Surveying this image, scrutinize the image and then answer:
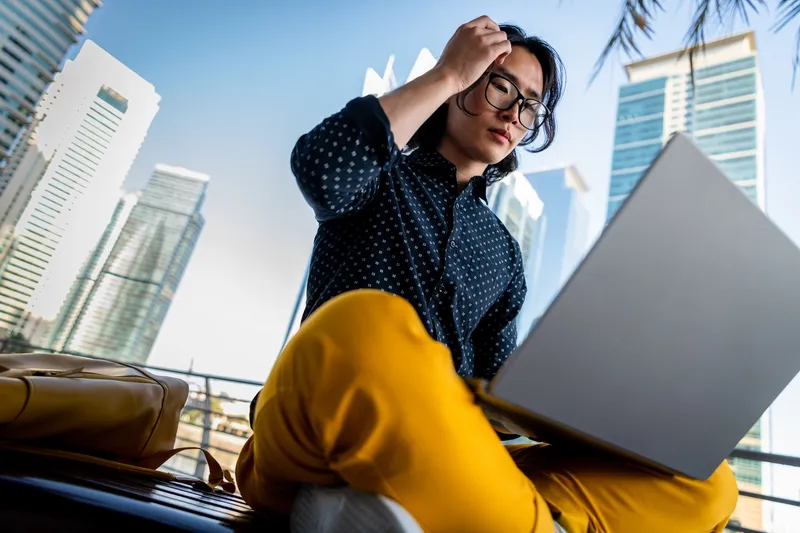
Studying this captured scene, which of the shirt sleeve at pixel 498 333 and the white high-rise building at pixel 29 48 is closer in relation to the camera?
the shirt sleeve at pixel 498 333

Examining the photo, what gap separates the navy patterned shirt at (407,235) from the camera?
0.55 metres

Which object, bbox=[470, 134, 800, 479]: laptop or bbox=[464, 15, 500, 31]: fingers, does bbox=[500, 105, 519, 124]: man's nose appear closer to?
bbox=[464, 15, 500, 31]: fingers

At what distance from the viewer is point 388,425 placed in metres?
0.32

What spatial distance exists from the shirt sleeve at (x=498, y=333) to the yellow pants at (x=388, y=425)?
1.62 feet

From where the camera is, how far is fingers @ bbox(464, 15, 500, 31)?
668 mm

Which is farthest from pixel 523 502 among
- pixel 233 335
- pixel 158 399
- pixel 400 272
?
pixel 233 335

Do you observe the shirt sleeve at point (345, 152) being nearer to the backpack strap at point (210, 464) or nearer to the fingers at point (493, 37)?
the fingers at point (493, 37)

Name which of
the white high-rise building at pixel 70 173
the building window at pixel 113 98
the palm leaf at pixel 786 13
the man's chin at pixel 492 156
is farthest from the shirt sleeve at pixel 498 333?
the building window at pixel 113 98

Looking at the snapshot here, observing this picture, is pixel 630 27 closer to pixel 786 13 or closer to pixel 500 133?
pixel 786 13

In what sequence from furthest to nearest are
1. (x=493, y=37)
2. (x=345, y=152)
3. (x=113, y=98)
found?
(x=113, y=98) < (x=493, y=37) < (x=345, y=152)

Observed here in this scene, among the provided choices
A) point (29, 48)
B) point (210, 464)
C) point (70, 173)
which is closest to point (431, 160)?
point (210, 464)

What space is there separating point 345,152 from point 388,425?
335 millimetres

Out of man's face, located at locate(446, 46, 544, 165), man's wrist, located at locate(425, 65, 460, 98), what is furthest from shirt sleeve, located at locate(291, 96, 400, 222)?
man's face, located at locate(446, 46, 544, 165)

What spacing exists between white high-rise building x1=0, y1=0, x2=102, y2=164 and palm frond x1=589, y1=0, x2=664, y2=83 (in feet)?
29.9
